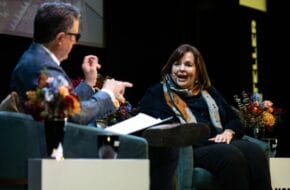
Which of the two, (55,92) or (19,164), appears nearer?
(55,92)

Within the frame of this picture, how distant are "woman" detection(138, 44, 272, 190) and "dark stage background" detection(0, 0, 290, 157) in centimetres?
134

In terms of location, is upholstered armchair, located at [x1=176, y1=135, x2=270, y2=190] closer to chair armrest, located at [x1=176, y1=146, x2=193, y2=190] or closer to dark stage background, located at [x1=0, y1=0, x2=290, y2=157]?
chair armrest, located at [x1=176, y1=146, x2=193, y2=190]

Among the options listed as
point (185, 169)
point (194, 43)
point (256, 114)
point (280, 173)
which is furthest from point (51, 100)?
point (194, 43)

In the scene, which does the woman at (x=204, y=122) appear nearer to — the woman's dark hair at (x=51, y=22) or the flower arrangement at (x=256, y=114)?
the flower arrangement at (x=256, y=114)

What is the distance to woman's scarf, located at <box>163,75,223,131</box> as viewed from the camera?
10.5 feet

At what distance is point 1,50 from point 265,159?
207 centimetres

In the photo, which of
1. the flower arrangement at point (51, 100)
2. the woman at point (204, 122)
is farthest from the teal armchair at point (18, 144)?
the woman at point (204, 122)

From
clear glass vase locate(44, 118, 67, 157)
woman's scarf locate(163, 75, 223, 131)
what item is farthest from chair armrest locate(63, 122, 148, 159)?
woman's scarf locate(163, 75, 223, 131)

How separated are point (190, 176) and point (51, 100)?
1172 mm

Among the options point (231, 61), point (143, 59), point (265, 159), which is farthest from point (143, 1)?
point (265, 159)

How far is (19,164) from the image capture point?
2.10 meters

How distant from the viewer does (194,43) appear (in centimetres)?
522

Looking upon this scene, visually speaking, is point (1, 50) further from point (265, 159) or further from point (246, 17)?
point (246, 17)

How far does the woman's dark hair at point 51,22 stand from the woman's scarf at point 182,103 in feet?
3.56
